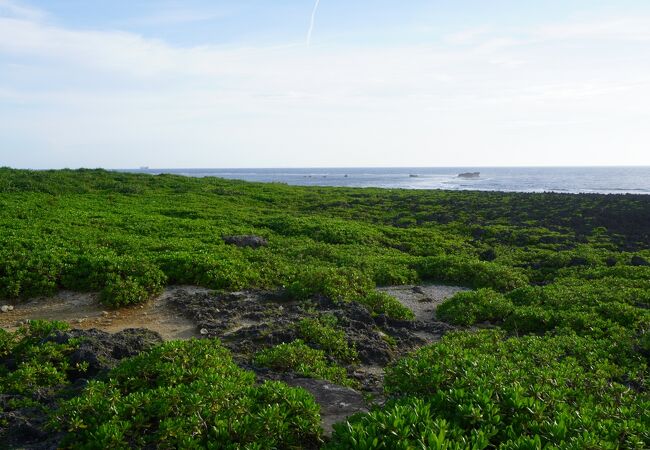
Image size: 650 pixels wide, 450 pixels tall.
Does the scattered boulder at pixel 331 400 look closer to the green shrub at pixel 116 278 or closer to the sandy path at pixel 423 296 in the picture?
the sandy path at pixel 423 296

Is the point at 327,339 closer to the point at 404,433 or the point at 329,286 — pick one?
the point at 329,286

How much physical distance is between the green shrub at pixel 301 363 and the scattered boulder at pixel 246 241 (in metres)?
11.2

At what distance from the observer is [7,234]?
1720cm

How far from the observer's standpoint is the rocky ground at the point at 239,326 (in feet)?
29.2

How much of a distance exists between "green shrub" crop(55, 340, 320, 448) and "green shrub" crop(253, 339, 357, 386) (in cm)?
120

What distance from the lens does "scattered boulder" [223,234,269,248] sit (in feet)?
67.1

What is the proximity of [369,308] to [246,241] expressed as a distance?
8731 millimetres

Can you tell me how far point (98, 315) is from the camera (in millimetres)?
12445

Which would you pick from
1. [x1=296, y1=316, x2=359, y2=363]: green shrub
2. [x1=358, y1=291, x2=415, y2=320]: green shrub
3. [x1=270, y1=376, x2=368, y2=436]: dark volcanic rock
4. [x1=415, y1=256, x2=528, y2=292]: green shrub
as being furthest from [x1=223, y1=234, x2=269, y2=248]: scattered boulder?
[x1=270, y1=376, x2=368, y2=436]: dark volcanic rock

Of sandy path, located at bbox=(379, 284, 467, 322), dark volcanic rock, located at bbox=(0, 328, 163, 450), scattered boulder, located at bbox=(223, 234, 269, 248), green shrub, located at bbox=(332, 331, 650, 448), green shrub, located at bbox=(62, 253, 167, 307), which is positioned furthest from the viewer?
scattered boulder, located at bbox=(223, 234, 269, 248)

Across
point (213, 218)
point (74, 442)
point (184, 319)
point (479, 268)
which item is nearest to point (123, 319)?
point (184, 319)

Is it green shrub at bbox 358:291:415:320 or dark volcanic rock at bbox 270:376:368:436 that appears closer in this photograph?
dark volcanic rock at bbox 270:376:368:436

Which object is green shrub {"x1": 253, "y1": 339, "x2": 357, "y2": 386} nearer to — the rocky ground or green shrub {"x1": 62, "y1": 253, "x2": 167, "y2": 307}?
the rocky ground

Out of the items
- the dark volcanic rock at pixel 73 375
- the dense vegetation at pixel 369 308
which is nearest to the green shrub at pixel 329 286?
the dense vegetation at pixel 369 308
